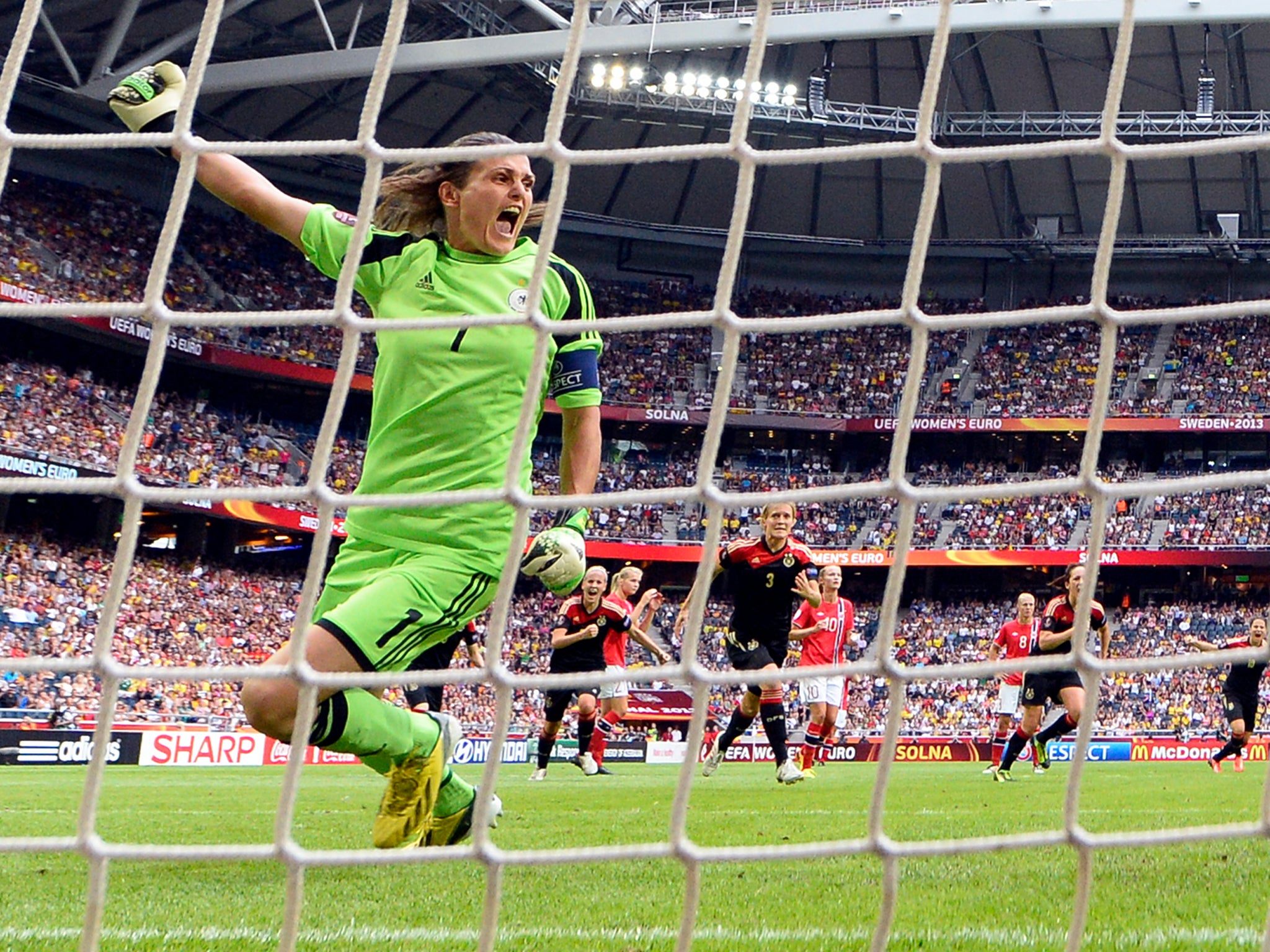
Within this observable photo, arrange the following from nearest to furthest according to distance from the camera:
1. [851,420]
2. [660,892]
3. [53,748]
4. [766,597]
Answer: [660,892]
[766,597]
[53,748]
[851,420]

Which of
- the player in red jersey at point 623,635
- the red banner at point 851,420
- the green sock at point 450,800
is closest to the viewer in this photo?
the green sock at point 450,800

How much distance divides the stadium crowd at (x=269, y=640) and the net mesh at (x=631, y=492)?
1172cm

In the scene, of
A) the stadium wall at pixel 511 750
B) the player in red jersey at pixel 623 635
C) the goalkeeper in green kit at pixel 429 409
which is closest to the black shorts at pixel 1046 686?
the player in red jersey at pixel 623 635

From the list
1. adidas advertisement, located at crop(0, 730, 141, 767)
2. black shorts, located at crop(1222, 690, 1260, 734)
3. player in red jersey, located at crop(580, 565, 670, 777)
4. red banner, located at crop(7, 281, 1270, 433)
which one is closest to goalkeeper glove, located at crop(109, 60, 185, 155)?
player in red jersey, located at crop(580, 565, 670, 777)

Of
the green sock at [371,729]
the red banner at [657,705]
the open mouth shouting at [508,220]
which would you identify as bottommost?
the red banner at [657,705]

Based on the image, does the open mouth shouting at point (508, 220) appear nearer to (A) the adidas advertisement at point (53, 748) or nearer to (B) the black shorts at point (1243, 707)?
(B) the black shorts at point (1243, 707)

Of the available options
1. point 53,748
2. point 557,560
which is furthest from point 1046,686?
point 53,748

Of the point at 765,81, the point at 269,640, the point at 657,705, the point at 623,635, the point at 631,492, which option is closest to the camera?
the point at 631,492

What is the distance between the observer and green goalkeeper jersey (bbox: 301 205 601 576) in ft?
11.6

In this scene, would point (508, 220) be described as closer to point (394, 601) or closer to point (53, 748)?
point (394, 601)

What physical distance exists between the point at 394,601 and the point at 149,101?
1375 mm

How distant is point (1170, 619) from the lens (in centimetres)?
2897

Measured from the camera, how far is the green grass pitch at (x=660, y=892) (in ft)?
10.5

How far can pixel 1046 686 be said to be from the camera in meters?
10.4
